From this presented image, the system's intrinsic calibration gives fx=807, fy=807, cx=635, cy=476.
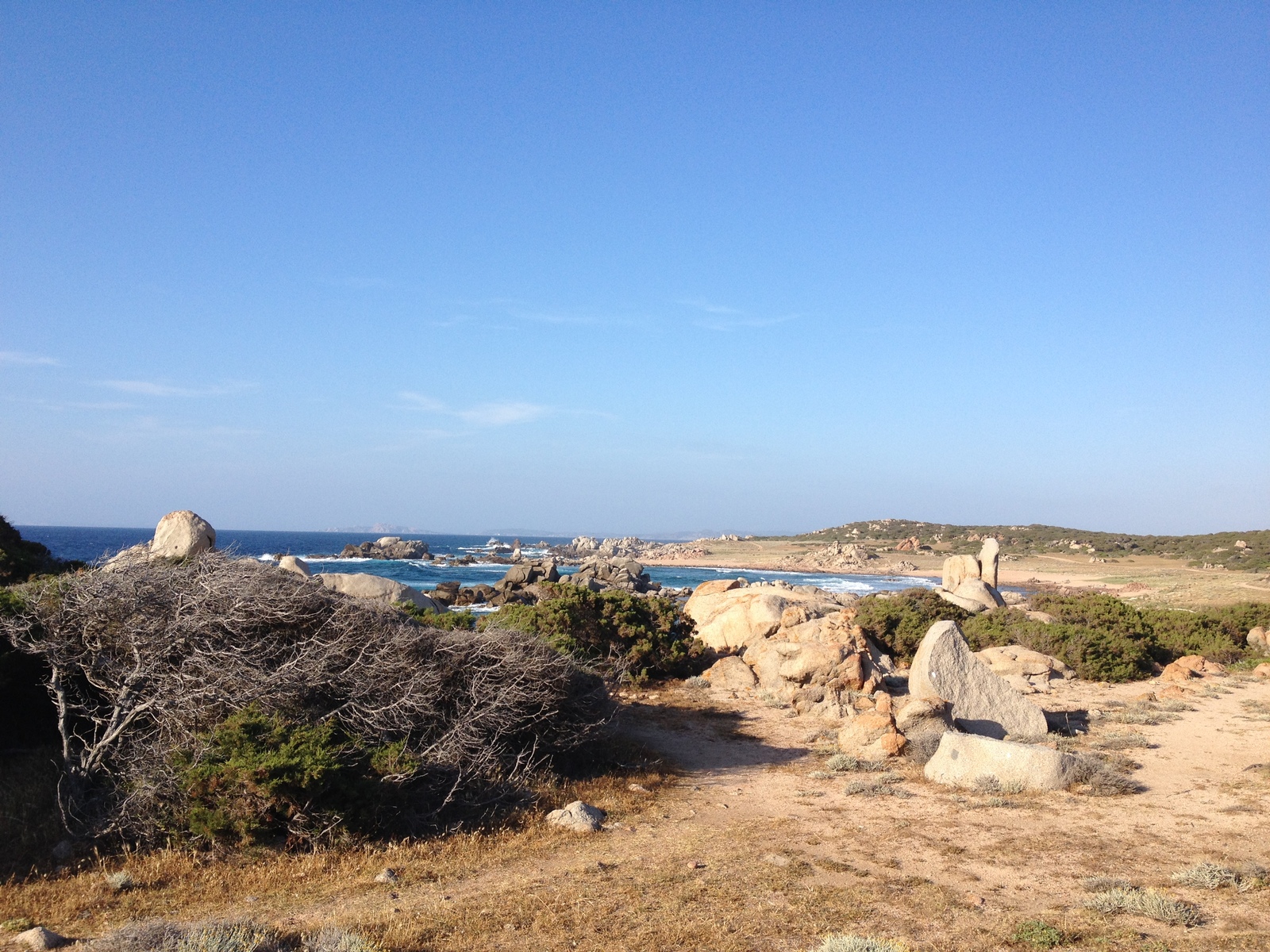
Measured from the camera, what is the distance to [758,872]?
7.09 metres

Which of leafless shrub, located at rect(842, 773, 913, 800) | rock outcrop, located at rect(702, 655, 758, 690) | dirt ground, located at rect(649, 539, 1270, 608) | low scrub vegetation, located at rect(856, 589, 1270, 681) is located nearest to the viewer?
leafless shrub, located at rect(842, 773, 913, 800)

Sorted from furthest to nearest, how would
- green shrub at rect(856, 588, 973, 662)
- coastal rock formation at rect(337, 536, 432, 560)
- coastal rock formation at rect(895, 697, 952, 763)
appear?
1. coastal rock formation at rect(337, 536, 432, 560)
2. green shrub at rect(856, 588, 973, 662)
3. coastal rock formation at rect(895, 697, 952, 763)

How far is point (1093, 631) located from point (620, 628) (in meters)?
11.7

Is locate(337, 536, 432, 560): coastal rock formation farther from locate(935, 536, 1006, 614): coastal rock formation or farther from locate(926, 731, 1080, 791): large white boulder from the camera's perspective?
locate(926, 731, 1080, 791): large white boulder

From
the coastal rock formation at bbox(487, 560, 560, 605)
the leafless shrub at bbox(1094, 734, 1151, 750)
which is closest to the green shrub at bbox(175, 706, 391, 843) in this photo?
the leafless shrub at bbox(1094, 734, 1151, 750)

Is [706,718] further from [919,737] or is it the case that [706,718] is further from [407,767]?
[407,767]

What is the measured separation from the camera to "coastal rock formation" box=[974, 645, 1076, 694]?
57.9ft

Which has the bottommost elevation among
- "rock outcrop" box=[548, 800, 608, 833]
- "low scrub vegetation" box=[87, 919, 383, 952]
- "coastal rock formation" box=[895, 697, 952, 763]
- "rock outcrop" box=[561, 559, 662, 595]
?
"rock outcrop" box=[561, 559, 662, 595]

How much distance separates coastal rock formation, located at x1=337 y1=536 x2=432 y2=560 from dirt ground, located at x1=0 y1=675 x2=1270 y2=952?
3274 inches

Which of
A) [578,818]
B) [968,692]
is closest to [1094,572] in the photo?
[968,692]

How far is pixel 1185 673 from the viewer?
59.7 feet

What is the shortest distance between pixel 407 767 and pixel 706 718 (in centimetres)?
752

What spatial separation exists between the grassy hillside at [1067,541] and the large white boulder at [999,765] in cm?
5873

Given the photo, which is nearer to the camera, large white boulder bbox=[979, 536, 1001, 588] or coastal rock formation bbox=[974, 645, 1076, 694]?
coastal rock formation bbox=[974, 645, 1076, 694]
